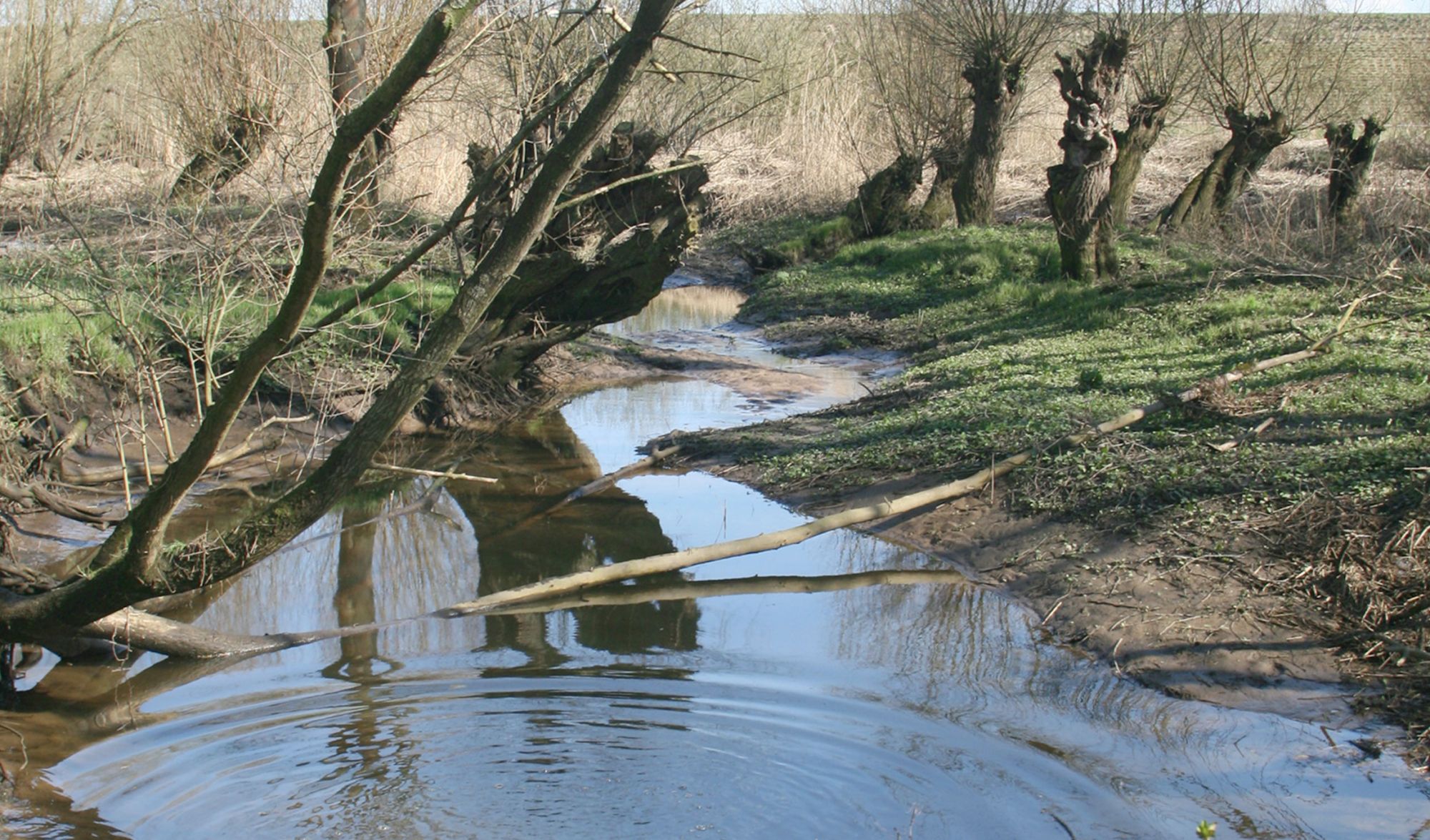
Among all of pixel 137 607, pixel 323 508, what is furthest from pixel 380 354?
pixel 323 508

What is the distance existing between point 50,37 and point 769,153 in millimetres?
16265

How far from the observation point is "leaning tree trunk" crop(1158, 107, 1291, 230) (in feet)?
59.8

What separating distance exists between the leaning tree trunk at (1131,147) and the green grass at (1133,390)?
0.92m

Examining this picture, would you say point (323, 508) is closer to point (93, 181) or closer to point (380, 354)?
point (380, 354)

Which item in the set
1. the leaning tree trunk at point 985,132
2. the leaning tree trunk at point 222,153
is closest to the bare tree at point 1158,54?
the leaning tree trunk at point 985,132

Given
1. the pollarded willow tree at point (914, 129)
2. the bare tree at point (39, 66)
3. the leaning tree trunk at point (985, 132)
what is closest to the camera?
the bare tree at point (39, 66)

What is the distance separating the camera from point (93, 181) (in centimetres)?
1265

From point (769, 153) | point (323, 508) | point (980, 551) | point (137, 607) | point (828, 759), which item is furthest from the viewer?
point (769, 153)

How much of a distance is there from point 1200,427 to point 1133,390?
1125 mm

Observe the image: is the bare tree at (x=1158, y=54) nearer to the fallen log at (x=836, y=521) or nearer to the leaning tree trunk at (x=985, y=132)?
the leaning tree trunk at (x=985, y=132)

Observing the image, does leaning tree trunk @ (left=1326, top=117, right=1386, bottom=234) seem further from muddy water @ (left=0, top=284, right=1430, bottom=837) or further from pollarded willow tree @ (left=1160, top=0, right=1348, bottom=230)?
muddy water @ (left=0, top=284, right=1430, bottom=837)

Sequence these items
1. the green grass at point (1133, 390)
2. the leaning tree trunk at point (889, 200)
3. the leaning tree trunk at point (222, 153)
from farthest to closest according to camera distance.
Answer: the leaning tree trunk at point (889, 200)
the leaning tree trunk at point (222, 153)
the green grass at point (1133, 390)

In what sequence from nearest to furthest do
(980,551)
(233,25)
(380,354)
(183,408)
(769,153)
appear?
Answer: (980,551) < (183,408) < (380,354) < (233,25) < (769,153)

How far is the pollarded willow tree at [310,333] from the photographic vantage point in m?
3.49
